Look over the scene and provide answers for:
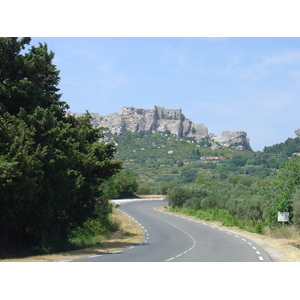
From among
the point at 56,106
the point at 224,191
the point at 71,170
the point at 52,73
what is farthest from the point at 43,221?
the point at 224,191

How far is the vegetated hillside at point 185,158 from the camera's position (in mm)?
127500

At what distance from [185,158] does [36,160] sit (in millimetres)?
137719

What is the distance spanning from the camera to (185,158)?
15425 centimetres

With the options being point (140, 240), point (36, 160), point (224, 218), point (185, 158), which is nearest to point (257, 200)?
point (224, 218)

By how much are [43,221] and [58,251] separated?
2649 millimetres

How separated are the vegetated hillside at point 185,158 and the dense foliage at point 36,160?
306 feet

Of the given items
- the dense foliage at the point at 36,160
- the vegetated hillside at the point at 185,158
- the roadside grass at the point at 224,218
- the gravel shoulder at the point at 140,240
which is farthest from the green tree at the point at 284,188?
the vegetated hillside at the point at 185,158

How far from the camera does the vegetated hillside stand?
12750cm

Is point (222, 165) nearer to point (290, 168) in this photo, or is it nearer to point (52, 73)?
point (290, 168)

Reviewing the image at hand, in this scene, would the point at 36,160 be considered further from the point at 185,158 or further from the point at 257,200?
the point at 185,158

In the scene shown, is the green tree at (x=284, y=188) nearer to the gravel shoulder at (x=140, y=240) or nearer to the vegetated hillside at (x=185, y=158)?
the gravel shoulder at (x=140, y=240)

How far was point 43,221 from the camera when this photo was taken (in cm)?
1877

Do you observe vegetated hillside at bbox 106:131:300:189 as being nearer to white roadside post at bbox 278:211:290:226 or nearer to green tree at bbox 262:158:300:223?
green tree at bbox 262:158:300:223

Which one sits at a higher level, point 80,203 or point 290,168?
point 290,168
